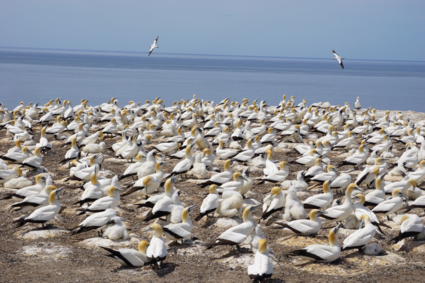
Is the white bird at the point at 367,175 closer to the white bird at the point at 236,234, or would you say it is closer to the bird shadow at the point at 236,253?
the white bird at the point at 236,234

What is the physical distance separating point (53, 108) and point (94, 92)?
31.4 m

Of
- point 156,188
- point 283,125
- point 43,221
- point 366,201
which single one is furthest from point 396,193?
point 283,125

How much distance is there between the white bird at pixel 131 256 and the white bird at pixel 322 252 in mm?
2187

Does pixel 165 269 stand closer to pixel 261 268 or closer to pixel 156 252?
pixel 156 252

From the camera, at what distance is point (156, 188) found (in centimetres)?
1039

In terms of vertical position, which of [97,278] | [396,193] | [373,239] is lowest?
[97,278]

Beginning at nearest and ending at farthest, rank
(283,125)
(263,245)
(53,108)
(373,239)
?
(263,245) < (373,239) < (283,125) < (53,108)

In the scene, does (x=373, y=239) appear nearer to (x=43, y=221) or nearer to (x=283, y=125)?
(x=43, y=221)

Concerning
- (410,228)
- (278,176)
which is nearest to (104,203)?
(278,176)

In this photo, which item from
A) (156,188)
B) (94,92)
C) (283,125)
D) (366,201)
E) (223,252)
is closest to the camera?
(223,252)

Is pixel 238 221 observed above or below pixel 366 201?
below

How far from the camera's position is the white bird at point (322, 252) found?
693 centimetres

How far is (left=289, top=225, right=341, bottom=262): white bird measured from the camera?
693 cm

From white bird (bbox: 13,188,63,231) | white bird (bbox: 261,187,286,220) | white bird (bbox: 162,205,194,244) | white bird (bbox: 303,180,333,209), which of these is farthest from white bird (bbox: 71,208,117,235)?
white bird (bbox: 303,180,333,209)
